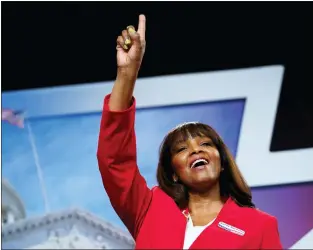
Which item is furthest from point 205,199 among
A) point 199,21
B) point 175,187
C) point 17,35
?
point 17,35

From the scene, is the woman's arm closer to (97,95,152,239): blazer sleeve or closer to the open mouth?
(97,95,152,239): blazer sleeve

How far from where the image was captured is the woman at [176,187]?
3.81 feet

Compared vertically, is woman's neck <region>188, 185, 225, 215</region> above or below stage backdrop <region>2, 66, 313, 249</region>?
below

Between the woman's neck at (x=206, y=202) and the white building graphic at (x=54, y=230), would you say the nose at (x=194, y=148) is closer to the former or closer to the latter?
the woman's neck at (x=206, y=202)

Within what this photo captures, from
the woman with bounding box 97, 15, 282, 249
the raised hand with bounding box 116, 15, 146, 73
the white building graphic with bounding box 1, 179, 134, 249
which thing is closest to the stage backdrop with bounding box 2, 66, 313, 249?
the white building graphic with bounding box 1, 179, 134, 249

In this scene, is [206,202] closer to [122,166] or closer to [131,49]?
[122,166]

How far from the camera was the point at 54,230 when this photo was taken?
7.67 feet

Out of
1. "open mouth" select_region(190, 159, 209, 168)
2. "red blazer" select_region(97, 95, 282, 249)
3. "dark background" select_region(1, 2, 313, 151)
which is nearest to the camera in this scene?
"red blazer" select_region(97, 95, 282, 249)

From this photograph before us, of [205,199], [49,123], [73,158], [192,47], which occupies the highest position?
[192,47]

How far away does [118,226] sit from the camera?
2270mm

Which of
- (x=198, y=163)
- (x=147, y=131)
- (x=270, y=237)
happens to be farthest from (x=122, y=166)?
(x=147, y=131)

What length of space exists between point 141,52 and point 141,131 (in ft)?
3.88

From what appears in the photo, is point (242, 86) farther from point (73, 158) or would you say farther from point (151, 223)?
point (151, 223)

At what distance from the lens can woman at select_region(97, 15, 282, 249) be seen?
1161 mm
